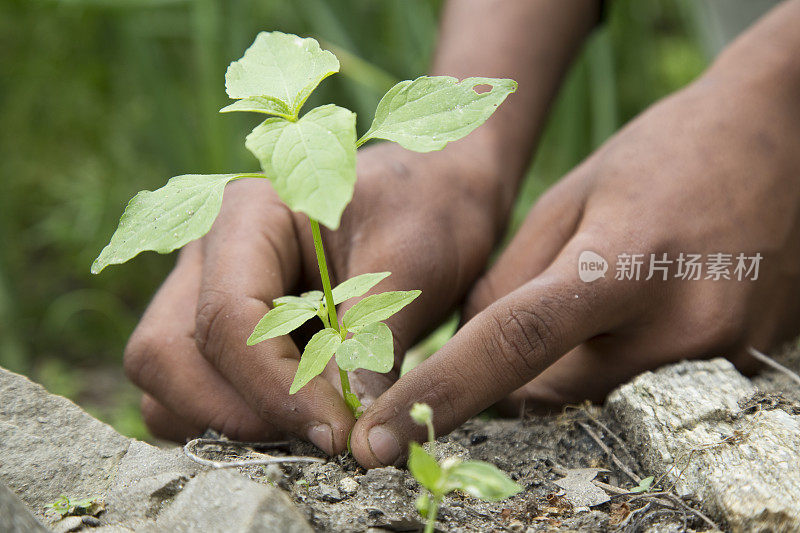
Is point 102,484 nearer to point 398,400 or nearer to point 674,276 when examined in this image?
point 398,400

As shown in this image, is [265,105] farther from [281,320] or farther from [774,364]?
[774,364]

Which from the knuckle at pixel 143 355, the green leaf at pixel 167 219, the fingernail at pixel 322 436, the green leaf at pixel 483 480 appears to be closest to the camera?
the green leaf at pixel 483 480

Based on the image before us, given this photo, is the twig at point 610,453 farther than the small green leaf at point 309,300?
Yes

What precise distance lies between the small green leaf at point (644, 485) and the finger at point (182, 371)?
0.58m

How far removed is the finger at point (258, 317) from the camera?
41.1 inches

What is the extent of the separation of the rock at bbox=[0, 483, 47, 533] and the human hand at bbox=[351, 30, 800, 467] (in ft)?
1.61

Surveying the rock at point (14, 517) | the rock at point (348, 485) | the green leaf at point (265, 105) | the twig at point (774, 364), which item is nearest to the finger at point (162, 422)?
the rock at point (348, 485)

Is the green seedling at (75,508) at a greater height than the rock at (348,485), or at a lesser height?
greater

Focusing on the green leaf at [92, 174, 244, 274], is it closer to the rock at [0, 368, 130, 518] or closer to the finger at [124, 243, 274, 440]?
the rock at [0, 368, 130, 518]

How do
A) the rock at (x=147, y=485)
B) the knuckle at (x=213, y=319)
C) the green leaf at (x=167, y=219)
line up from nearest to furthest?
the green leaf at (x=167, y=219)
the rock at (x=147, y=485)
the knuckle at (x=213, y=319)

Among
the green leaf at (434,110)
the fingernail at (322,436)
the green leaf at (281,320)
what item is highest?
the green leaf at (434,110)

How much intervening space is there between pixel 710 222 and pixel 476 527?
2.37 feet

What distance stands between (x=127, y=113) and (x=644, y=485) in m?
2.81

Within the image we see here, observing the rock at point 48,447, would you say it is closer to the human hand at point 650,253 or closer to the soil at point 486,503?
the soil at point 486,503
